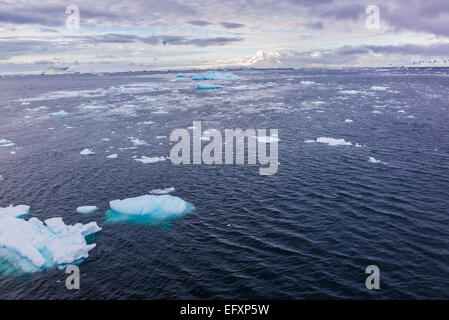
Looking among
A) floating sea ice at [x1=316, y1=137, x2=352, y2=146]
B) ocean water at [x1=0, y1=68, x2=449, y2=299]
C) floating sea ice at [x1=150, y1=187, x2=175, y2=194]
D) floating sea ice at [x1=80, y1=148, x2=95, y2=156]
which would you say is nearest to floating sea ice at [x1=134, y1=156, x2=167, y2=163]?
ocean water at [x1=0, y1=68, x2=449, y2=299]

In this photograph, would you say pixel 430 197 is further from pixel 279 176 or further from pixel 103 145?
pixel 103 145

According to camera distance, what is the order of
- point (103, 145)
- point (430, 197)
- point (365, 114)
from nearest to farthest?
point (430, 197) < point (103, 145) < point (365, 114)

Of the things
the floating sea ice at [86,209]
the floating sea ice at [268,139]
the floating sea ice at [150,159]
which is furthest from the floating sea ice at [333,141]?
the floating sea ice at [86,209]

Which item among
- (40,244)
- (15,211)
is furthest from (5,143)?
(40,244)

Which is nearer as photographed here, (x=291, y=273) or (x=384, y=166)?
(x=291, y=273)

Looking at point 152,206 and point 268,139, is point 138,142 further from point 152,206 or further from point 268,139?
point 152,206

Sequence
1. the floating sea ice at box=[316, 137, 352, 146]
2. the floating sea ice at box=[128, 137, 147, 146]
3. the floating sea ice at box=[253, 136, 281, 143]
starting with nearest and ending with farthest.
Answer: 1. the floating sea ice at box=[316, 137, 352, 146]
2. the floating sea ice at box=[253, 136, 281, 143]
3. the floating sea ice at box=[128, 137, 147, 146]

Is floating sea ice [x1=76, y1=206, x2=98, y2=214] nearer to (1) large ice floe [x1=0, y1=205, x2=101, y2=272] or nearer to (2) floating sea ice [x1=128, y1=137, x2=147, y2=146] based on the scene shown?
(1) large ice floe [x1=0, y1=205, x2=101, y2=272]
